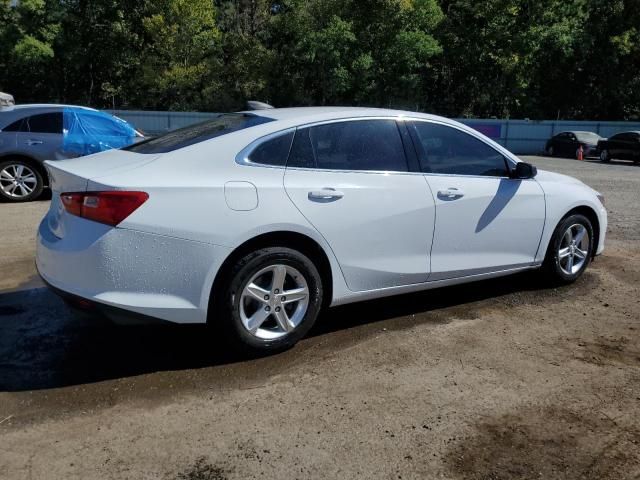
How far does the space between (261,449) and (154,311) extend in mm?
1085

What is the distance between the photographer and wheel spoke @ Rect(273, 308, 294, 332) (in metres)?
3.95

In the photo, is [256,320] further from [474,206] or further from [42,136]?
[42,136]

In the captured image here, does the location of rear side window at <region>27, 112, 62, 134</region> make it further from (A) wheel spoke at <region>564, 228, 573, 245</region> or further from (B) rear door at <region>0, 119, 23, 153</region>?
(A) wheel spoke at <region>564, 228, 573, 245</region>

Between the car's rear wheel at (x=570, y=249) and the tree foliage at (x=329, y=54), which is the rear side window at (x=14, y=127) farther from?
the tree foliage at (x=329, y=54)

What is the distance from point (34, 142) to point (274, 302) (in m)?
7.39

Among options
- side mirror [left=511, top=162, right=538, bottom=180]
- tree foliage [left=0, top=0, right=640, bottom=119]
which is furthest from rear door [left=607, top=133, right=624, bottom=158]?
side mirror [left=511, top=162, right=538, bottom=180]

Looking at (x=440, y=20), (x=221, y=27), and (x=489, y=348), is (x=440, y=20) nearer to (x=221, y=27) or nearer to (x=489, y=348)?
(x=221, y=27)

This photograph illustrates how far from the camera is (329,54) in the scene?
32.3 m

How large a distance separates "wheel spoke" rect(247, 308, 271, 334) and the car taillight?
100 centimetres

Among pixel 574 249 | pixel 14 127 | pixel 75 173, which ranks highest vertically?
pixel 14 127

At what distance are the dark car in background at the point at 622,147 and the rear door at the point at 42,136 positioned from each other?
70.4 feet

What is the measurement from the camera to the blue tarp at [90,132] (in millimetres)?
9930

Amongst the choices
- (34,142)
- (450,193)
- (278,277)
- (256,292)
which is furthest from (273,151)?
(34,142)

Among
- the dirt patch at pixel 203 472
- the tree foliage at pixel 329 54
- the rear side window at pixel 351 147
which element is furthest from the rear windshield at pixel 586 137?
the dirt patch at pixel 203 472
